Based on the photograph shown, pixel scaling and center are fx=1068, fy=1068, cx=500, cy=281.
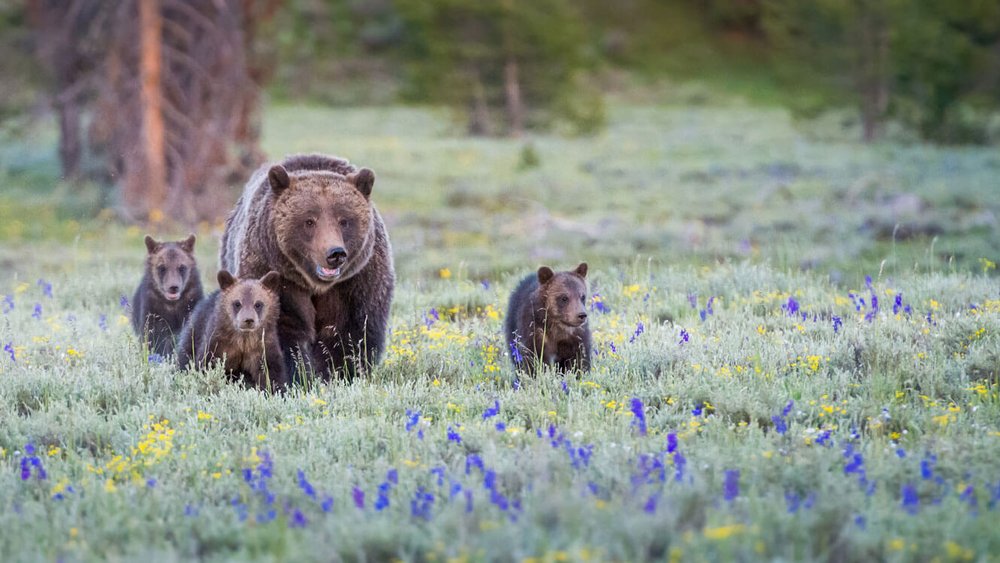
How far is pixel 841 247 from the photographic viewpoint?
13430 mm

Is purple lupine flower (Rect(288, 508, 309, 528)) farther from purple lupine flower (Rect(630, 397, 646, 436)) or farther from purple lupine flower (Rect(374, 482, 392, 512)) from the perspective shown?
purple lupine flower (Rect(630, 397, 646, 436))

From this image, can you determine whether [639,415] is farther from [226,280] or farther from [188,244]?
[188,244]

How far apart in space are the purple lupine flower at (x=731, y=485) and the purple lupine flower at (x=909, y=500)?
64cm

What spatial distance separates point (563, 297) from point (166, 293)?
3103 mm

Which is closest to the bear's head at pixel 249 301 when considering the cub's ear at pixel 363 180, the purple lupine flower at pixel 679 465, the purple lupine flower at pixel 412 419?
the cub's ear at pixel 363 180

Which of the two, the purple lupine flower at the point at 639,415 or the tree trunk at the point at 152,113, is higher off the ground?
the tree trunk at the point at 152,113

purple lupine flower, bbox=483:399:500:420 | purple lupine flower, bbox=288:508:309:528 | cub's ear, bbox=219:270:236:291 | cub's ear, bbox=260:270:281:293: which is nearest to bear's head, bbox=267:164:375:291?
cub's ear, bbox=260:270:281:293

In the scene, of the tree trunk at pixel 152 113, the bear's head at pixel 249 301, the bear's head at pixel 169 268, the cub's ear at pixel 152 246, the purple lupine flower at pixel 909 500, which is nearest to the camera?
Result: the purple lupine flower at pixel 909 500

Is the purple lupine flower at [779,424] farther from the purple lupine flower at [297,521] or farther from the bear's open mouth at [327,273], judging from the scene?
the bear's open mouth at [327,273]

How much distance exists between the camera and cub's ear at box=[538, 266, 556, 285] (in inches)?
279

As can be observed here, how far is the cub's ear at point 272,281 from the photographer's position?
264 inches

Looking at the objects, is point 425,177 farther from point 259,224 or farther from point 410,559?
point 410,559

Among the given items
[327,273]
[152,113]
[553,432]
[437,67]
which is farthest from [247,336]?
[437,67]

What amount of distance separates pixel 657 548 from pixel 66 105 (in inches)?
686
